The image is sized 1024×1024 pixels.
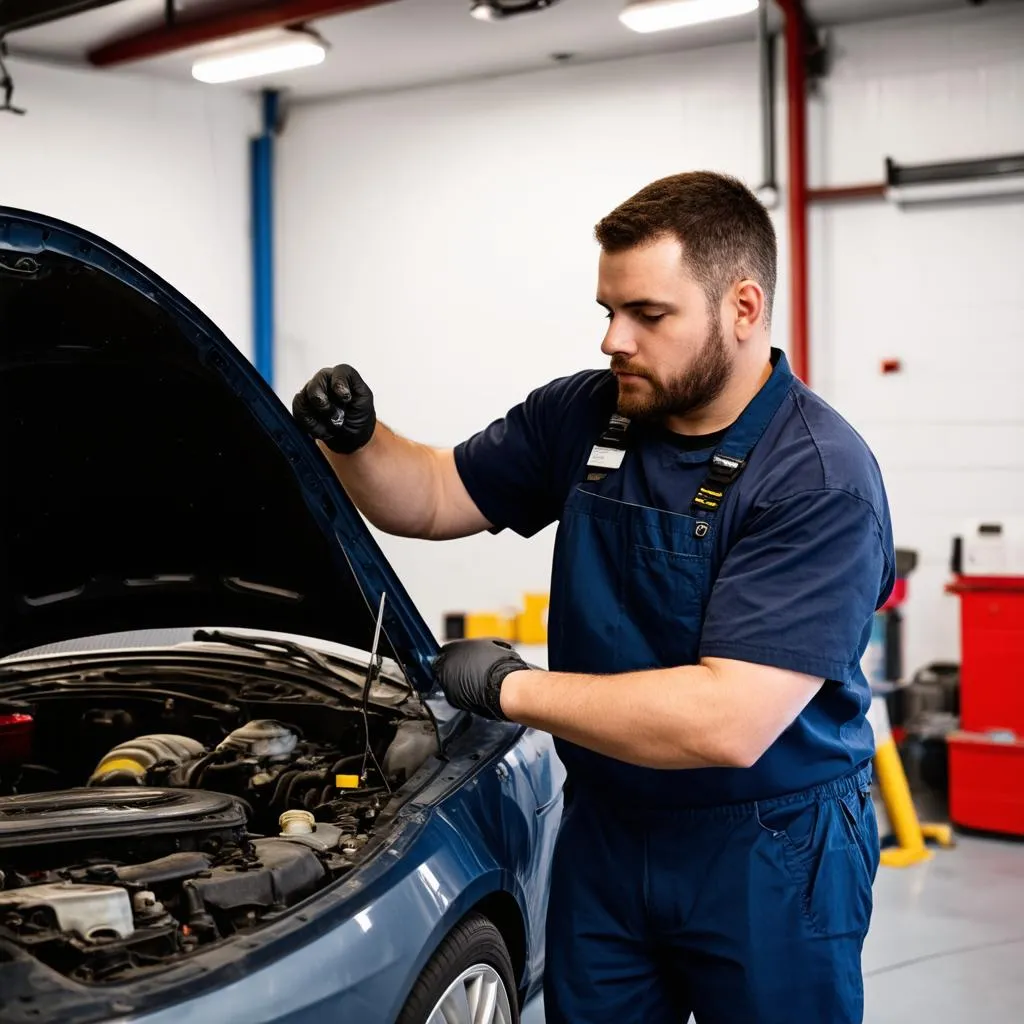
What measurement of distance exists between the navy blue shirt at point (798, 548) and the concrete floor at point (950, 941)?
1507 mm

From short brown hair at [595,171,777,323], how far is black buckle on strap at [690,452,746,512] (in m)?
0.24

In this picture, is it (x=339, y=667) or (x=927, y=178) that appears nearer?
(x=339, y=667)

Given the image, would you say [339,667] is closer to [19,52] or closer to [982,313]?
[982,313]

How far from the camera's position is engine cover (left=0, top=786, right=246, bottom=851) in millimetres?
1852

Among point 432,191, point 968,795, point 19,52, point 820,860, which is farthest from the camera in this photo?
point 432,191

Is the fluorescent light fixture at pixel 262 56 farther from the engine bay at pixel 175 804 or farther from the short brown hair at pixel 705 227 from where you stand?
the short brown hair at pixel 705 227

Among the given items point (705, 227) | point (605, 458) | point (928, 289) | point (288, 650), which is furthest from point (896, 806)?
point (705, 227)

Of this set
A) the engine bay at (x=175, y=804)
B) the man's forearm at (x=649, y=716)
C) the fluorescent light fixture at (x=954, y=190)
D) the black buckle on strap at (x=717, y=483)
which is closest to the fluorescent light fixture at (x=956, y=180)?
the fluorescent light fixture at (x=954, y=190)

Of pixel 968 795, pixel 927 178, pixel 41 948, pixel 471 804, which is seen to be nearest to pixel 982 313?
pixel 927 178

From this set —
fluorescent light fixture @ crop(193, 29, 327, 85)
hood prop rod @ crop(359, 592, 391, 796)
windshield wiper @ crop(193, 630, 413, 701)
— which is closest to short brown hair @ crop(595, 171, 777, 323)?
hood prop rod @ crop(359, 592, 391, 796)

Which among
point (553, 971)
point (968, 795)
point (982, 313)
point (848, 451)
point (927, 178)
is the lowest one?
point (968, 795)

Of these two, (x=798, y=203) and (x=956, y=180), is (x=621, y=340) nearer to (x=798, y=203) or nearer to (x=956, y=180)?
(x=956, y=180)

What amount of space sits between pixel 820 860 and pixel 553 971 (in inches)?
19.0

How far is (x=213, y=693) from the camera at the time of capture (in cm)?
297
